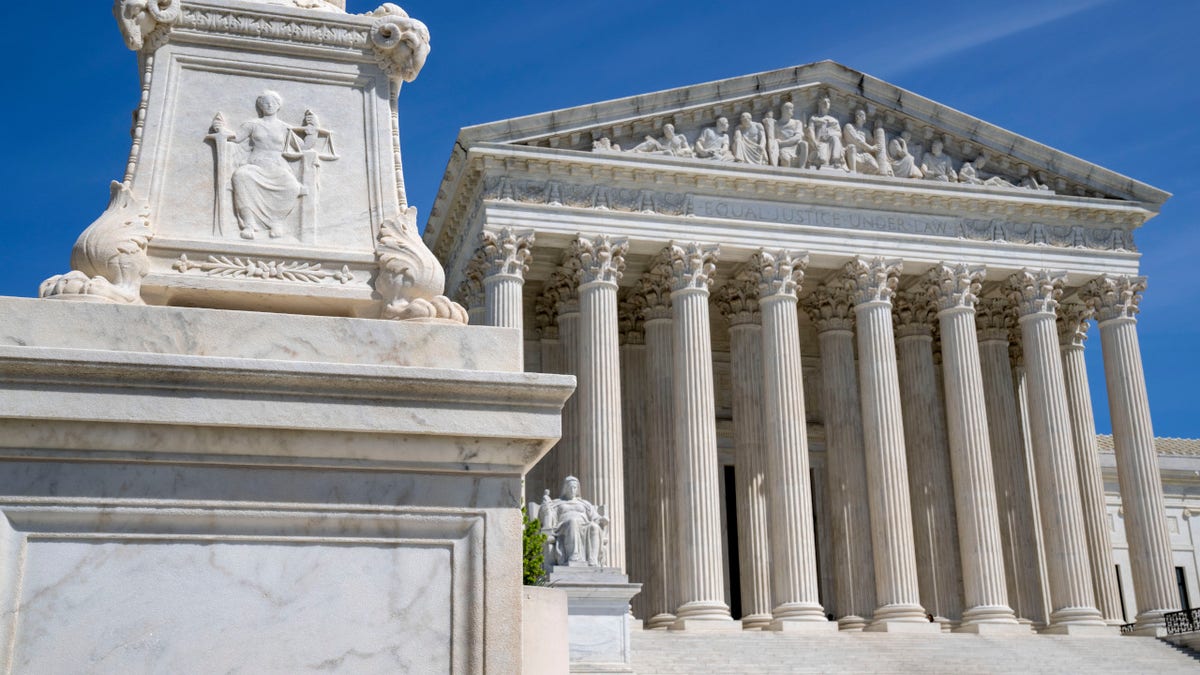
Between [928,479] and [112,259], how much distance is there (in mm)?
41070

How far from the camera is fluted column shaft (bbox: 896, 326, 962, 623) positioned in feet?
144

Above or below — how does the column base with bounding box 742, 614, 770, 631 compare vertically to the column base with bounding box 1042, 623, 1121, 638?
above

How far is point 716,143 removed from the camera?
135 ft

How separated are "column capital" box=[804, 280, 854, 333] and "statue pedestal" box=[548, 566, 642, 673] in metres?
19.8

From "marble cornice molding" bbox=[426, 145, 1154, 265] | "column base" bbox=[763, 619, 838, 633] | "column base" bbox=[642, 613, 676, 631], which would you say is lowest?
"column base" bbox=[763, 619, 838, 633]

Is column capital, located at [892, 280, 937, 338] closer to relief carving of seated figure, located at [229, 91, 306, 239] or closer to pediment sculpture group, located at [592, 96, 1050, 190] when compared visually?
pediment sculpture group, located at [592, 96, 1050, 190]

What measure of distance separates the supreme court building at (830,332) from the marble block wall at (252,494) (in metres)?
30.9

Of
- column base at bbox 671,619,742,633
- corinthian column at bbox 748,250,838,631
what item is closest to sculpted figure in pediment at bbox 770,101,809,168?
corinthian column at bbox 748,250,838,631

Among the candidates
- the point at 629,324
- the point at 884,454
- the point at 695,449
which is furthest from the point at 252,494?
the point at 629,324

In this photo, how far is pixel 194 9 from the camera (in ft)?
20.8

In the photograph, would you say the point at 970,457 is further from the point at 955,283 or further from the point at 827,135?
the point at 827,135

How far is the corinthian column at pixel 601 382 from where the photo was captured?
36.4m

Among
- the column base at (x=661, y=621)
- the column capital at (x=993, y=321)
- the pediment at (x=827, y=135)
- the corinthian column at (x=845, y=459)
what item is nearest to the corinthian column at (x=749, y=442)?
the column base at (x=661, y=621)

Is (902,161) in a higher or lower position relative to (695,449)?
higher
